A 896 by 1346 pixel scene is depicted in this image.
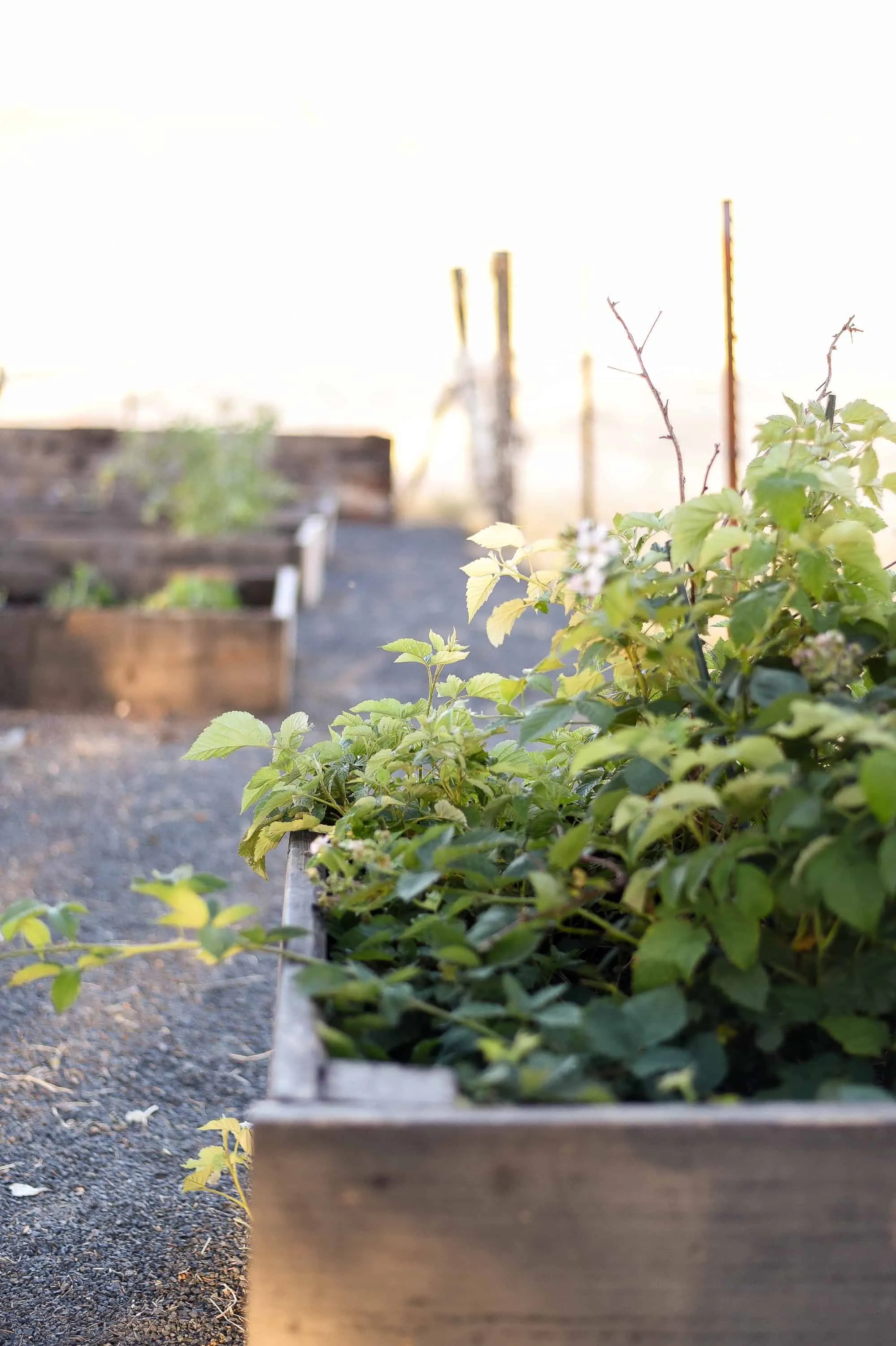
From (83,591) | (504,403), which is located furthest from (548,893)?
(504,403)

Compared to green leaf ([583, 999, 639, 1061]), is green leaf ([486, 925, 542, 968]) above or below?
above

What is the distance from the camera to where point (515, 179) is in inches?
99.2

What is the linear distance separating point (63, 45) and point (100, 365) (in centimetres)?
538

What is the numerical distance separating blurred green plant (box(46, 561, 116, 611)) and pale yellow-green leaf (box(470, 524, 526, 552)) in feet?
12.2

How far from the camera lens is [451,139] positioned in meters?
2.73

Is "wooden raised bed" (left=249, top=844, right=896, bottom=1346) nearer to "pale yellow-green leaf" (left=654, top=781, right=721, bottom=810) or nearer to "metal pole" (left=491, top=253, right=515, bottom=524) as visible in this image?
"pale yellow-green leaf" (left=654, top=781, right=721, bottom=810)

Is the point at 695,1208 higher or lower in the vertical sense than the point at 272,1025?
higher

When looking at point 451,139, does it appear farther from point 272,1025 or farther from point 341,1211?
point 341,1211

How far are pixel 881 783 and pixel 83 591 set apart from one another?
168 inches

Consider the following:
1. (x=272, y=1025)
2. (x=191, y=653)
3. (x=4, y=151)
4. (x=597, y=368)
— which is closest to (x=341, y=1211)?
(x=272, y=1025)

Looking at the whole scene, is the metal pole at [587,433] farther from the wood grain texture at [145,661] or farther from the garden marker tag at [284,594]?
the wood grain texture at [145,661]

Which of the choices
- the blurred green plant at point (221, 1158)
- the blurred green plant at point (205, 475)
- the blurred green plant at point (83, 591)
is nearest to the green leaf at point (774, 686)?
the blurred green plant at point (221, 1158)

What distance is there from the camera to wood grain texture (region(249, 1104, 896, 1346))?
2.30 feet

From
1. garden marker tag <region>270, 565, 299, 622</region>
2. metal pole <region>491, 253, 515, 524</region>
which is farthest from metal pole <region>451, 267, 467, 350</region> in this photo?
garden marker tag <region>270, 565, 299, 622</region>
